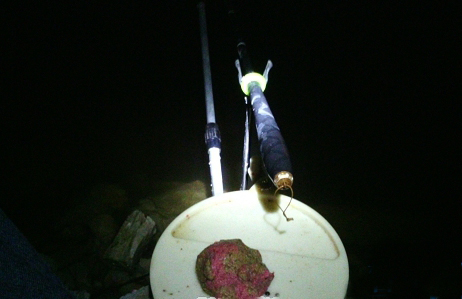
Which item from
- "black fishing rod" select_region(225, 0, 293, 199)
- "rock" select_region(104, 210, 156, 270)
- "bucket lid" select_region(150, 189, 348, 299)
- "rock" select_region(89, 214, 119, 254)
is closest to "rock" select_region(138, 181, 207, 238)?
"rock" select_region(104, 210, 156, 270)

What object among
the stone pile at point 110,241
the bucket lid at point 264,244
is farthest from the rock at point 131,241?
the bucket lid at point 264,244

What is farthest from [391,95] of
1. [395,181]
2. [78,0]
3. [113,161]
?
[78,0]

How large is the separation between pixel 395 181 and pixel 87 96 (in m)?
7.61

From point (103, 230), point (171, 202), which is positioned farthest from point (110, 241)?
point (171, 202)

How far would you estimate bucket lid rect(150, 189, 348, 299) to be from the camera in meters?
1.36

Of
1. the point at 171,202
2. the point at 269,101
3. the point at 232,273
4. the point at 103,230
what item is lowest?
the point at 103,230

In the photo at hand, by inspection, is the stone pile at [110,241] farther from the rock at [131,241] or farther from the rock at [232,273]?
the rock at [232,273]

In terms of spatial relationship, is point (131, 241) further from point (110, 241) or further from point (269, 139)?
point (269, 139)

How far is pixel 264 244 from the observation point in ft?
A: 5.13

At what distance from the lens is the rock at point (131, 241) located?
3.01 m

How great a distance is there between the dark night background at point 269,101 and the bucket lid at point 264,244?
8.85 ft

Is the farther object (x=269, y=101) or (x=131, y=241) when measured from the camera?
(x=269, y=101)

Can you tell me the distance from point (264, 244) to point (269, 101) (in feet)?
15.6

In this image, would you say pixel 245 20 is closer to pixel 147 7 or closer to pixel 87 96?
pixel 147 7
